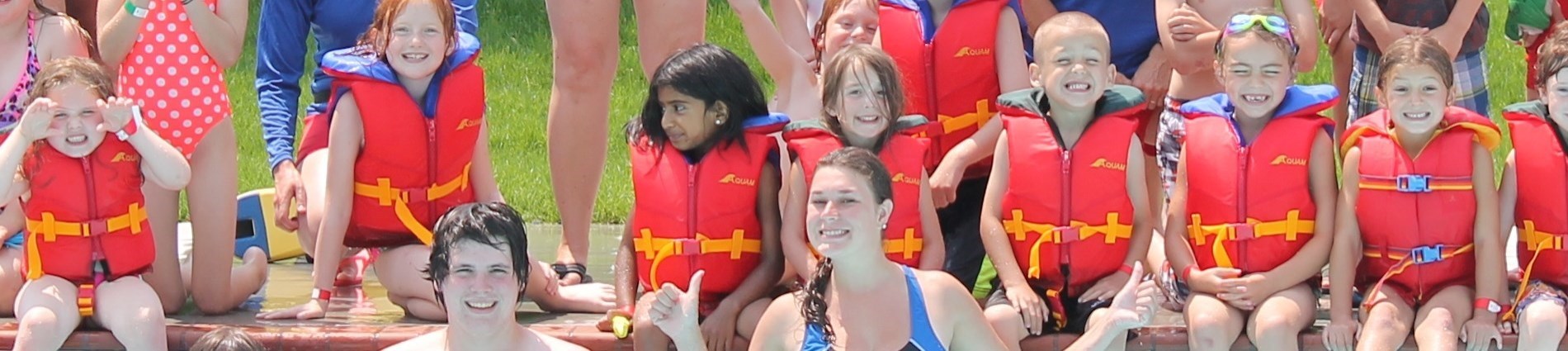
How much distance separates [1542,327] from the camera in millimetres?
5555

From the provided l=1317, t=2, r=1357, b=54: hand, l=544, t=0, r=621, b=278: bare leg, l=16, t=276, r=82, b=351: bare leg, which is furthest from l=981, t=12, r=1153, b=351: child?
l=16, t=276, r=82, b=351: bare leg

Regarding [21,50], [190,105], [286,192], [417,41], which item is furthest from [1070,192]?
[21,50]

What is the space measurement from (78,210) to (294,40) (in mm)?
1304

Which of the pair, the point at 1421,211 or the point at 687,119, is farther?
the point at 687,119

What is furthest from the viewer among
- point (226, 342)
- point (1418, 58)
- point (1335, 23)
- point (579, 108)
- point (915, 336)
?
point (1335, 23)

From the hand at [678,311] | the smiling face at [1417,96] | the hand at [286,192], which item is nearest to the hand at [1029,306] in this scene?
the hand at [678,311]

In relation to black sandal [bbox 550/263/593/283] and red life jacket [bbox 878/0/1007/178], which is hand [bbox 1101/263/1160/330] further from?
black sandal [bbox 550/263/593/283]

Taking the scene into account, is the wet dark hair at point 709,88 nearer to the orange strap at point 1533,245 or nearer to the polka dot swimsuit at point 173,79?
the polka dot swimsuit at point 173,79

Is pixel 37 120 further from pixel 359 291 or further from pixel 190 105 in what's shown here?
pixel 359 291

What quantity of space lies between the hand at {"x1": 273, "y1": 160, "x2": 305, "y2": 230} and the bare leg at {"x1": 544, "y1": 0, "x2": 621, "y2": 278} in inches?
33.9

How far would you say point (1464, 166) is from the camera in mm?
5727

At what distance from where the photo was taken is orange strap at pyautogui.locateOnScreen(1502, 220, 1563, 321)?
571 centimetres

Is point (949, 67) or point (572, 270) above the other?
point (949, 67)

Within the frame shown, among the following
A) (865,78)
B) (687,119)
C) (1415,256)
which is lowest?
(1415,256)
